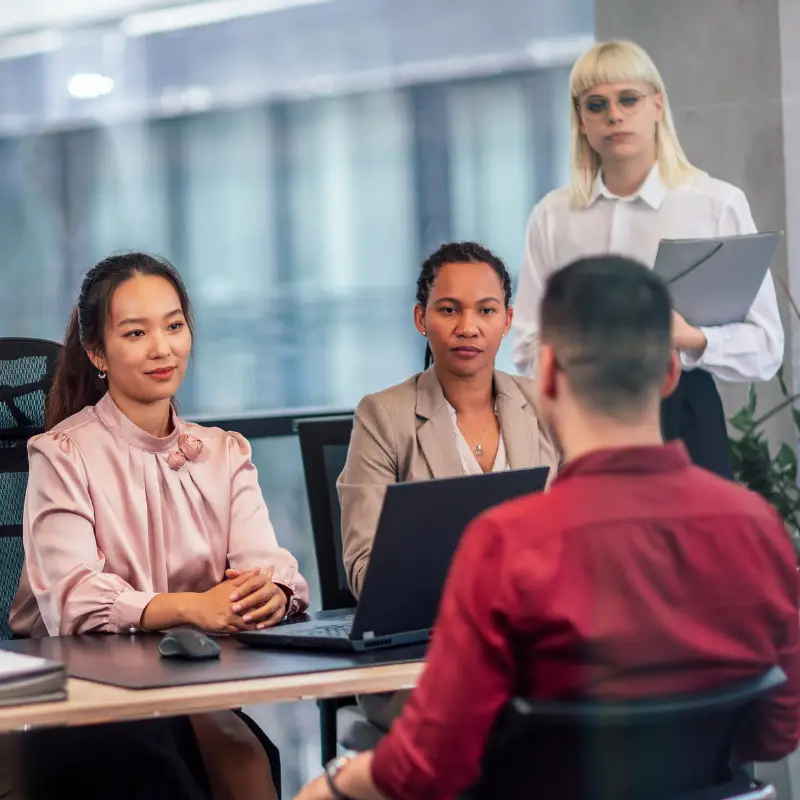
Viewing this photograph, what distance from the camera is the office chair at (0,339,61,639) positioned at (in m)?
2.29

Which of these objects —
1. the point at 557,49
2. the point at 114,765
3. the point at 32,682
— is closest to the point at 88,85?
the point at 557,49

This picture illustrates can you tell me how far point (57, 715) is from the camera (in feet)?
4.56

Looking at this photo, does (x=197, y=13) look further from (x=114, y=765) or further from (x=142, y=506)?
(x=114, y=765)

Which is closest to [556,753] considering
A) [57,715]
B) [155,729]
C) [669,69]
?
[57,715]

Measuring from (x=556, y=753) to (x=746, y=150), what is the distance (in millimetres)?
2988

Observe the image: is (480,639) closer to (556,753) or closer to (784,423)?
(556,753)

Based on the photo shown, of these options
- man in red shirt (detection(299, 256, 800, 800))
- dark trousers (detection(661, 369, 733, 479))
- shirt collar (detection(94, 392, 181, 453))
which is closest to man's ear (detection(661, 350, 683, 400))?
man in red shirt (detection(299, 256, 800, 800))

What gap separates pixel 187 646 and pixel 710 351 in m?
1.58

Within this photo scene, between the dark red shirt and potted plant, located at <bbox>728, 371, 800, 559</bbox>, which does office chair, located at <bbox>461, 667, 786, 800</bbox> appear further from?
potted plant, located at <bbox>728, 371, 800, 559</bbox>

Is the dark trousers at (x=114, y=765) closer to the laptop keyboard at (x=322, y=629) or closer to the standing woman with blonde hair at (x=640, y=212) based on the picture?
the laptop keyboard at (x=322, y=629)

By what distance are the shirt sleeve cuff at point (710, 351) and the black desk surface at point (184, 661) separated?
4.43 feet

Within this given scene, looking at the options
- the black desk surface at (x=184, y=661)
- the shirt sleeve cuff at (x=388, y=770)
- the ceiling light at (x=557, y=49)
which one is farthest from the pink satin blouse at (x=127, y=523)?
the ceiling light at (x=557, y=49)

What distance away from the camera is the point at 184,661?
5.29ft

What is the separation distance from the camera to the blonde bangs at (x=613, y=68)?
9.68ft
